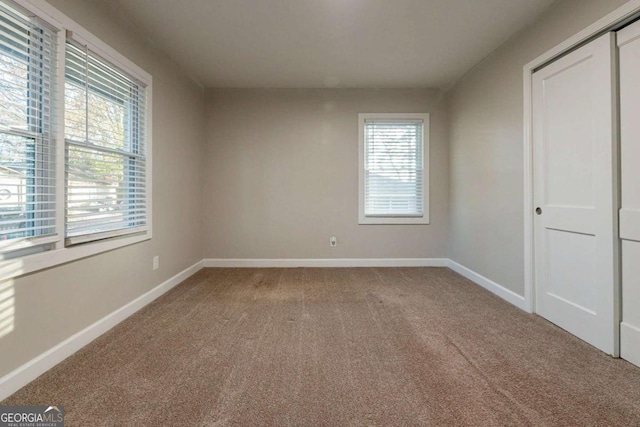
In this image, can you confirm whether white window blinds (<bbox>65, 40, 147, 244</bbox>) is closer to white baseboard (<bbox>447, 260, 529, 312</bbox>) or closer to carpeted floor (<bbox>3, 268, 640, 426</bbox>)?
carpeted floor (<bbox>3, 268, 640, 426</bbox>)

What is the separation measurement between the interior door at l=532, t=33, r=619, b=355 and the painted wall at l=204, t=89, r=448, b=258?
1.90 metres

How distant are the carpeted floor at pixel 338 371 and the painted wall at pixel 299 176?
1603mm

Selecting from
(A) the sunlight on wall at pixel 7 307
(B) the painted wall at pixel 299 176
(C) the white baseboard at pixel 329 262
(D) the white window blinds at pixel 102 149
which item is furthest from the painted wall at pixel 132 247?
(C) the white baseboard at pixel 329 262

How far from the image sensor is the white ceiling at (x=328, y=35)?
2.57 m

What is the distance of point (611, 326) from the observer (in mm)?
2029

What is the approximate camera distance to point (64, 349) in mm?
1974

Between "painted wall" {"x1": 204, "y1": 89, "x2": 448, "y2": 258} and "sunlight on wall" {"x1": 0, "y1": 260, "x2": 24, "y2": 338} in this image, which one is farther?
"painted wall" {"x1": 204, "y1": 89, "x2": 448, "y2": 258}

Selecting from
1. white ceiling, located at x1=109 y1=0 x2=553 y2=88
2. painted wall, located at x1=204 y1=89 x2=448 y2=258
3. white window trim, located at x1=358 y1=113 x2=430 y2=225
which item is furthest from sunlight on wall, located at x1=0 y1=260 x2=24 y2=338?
white window trim, located at x1=358 y1=113 x2=430 y2=225

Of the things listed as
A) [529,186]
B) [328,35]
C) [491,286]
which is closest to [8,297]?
[328,35]

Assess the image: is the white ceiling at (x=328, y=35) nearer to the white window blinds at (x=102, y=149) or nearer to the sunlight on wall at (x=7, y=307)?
the white window blinds at (x=102, y=149)

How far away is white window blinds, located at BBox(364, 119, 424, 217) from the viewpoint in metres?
4.54

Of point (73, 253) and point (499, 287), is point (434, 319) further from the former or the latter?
point (73, 253)

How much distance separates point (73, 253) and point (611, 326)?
11.6 feet

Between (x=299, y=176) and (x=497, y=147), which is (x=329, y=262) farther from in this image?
(x=497, y=147)
